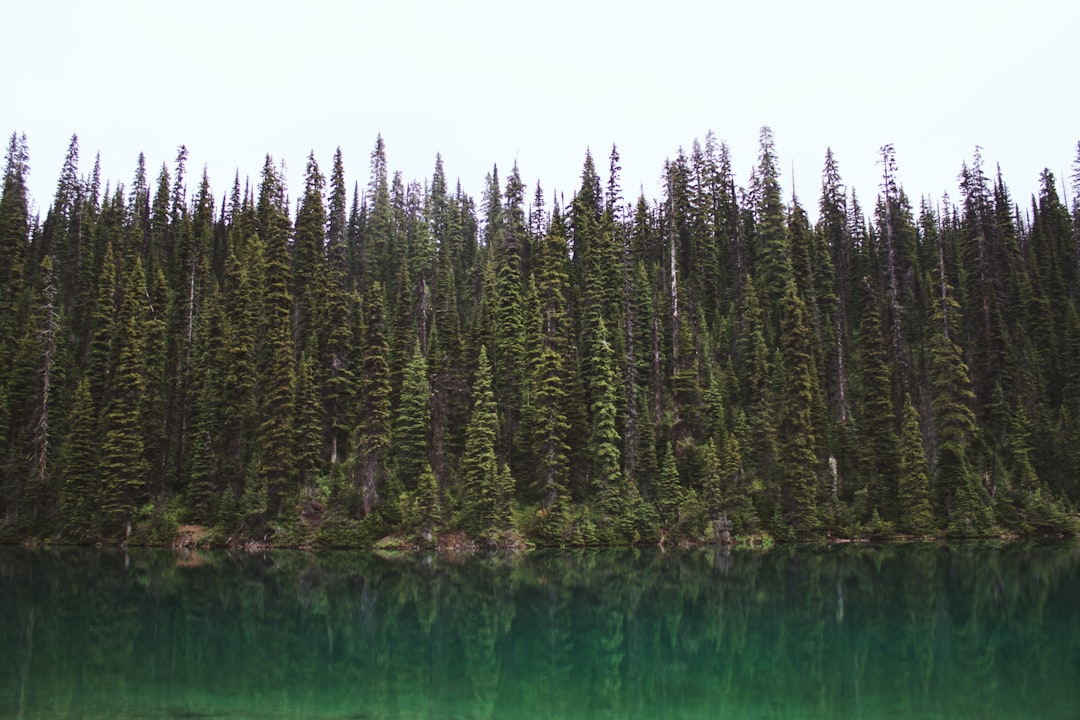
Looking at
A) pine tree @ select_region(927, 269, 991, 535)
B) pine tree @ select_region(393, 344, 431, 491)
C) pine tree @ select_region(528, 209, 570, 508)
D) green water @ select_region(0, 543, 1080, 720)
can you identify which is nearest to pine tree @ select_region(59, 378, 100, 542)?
green water @ select_region(0, 543, 1080, 720)

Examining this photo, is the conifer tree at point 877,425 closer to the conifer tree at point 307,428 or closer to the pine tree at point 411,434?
the pine tree at point 411,434

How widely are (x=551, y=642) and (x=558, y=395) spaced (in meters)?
35.3

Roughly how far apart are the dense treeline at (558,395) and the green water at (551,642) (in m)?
15.4

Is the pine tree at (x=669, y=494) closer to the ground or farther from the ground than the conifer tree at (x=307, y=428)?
closer to the ground

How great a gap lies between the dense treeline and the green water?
50.6 feet

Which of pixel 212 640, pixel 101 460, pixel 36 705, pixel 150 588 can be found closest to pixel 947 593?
pixel 212 640

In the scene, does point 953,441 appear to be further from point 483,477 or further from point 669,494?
point 483,477

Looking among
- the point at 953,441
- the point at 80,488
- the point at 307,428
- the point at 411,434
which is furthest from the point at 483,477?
the point at 953,441

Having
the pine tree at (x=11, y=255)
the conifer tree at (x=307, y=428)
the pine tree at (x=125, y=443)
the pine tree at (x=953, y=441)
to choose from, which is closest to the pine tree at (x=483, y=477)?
the conifer tree at (x=307, y=428)

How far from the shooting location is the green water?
1420cm

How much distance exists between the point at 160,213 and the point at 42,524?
52.2m

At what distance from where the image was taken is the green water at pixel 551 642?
14.2m

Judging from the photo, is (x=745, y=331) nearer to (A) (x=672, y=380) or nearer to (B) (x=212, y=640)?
(A) (x=672, y=380)

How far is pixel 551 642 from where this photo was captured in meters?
20.4
